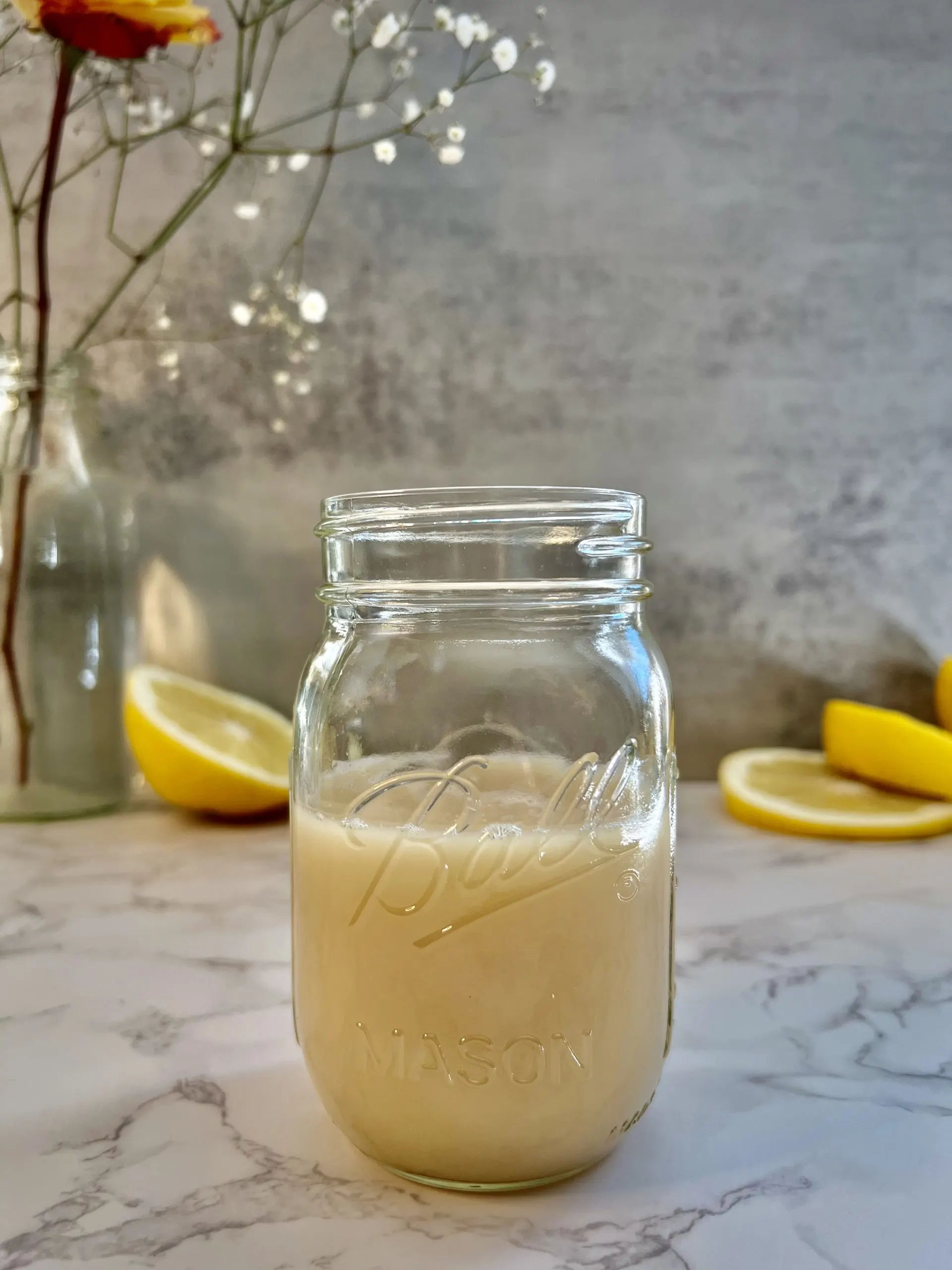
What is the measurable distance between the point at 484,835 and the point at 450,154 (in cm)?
94

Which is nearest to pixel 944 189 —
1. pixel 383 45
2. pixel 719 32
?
pixel 719 32

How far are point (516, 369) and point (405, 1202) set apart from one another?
95cm

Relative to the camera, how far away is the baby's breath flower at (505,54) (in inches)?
43.5

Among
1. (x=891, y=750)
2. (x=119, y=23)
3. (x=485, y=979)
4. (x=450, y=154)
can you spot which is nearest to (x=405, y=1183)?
(x=485, y=979)

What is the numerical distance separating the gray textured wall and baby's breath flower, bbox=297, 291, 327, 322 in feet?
0.07

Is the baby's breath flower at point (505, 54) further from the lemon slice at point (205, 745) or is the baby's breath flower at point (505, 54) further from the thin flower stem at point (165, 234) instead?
the lemon slice at point (205, 745)

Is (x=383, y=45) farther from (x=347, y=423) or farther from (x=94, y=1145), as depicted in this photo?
(x=94, y=1145)

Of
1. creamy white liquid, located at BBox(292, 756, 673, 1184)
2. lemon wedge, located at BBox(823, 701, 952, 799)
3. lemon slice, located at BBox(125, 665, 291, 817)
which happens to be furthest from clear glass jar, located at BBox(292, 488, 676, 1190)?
lemon wedge, located at BBox(823, 701, 952, 799)

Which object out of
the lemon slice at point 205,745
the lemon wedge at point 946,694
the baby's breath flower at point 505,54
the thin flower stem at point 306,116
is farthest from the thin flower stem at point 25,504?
the lemon wedge at point 946,694

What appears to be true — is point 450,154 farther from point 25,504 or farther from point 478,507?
point 478,507

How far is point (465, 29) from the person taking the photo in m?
1.09

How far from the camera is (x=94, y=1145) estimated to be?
48 cm

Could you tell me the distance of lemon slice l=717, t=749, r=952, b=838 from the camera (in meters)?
1.01

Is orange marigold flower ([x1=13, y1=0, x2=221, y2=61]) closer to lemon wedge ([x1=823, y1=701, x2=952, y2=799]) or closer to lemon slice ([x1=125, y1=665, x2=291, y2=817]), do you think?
lemon slice ([x1=125, y1=665, x2=291, y2=817])
